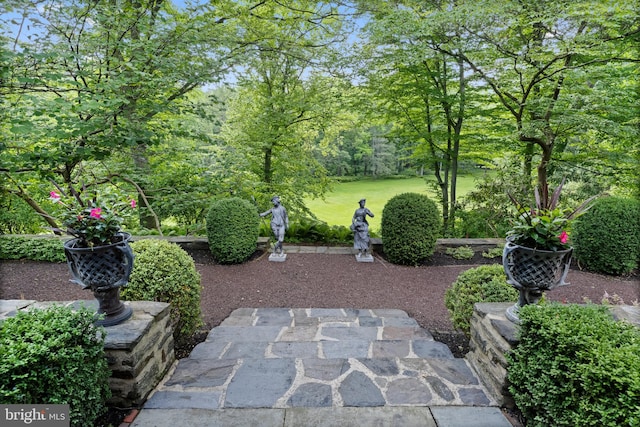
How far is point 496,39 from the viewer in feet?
18.1

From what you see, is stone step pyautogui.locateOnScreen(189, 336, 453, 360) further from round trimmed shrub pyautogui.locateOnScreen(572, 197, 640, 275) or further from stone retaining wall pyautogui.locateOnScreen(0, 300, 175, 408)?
round trimmed shrub pyautogui.locateOnScreen(572, 197, 640, 275)

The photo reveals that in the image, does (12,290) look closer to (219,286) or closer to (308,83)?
(219,286)

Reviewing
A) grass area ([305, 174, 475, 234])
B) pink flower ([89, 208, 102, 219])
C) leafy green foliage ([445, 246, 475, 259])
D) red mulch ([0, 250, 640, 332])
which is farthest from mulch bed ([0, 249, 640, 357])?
grass area ([305, 174, 475, 234])

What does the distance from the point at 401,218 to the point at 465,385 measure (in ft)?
11.9

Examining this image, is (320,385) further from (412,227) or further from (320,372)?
(412,227)

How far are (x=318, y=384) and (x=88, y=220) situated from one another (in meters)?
1.64

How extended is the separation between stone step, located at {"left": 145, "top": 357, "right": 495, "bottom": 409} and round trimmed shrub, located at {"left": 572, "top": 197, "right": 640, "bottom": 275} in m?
4.30

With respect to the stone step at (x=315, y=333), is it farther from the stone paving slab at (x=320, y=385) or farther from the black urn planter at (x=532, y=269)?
the black urn planter at (x=532, y=269)

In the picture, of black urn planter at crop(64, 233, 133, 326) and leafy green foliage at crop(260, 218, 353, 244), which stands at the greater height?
black urn planter at crop(64, 233, 133, 326)

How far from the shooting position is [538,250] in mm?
1832

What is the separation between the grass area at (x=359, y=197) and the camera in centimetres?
1638

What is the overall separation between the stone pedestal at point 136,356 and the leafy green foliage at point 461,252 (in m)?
5.10

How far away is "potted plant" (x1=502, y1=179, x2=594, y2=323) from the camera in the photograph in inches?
72.2

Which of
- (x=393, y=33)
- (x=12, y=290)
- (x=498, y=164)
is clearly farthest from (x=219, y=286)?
(x=498, y=164)
